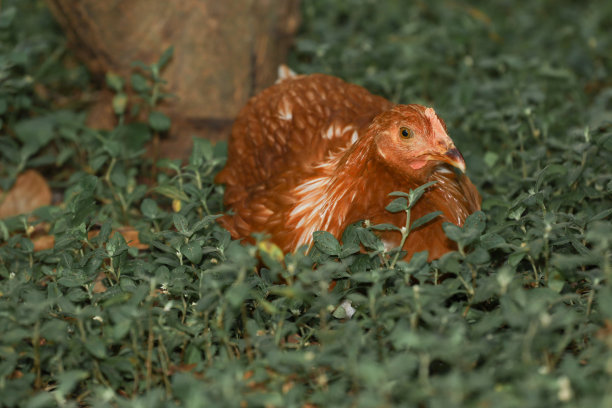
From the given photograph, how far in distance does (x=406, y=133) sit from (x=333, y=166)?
50 centimetres

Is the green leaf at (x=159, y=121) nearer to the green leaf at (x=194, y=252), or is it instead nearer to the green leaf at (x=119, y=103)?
the green leaf at (x=119, y=103)

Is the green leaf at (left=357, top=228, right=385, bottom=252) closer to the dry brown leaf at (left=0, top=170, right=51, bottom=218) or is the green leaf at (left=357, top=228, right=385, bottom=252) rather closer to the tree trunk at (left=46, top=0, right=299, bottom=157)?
the tree trunk at (left=46, top=0, right=299, bottom=157)

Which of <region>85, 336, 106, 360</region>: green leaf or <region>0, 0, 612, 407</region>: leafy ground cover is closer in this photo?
<region>0, 0, 612, 407</region>: leafy ground cover

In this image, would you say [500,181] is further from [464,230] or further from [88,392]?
[88,392]

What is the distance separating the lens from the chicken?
2775mm

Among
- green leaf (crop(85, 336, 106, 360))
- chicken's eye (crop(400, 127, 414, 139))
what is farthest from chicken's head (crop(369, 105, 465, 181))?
green leaf (crop(85, 336, 106, 360))

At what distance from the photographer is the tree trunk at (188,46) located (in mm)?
3986

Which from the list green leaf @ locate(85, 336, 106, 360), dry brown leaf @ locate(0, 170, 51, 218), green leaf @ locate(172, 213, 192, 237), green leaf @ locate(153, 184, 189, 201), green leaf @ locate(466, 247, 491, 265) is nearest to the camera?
green leaf @ locate(85, 336, 106, 360)

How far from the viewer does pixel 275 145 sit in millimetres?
3418

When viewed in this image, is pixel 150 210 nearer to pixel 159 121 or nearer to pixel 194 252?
pixel 194 252

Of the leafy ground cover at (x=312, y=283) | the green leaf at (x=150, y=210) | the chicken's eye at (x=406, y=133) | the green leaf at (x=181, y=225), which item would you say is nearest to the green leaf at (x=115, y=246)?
the leafy ground cover at (x=312, y=283)

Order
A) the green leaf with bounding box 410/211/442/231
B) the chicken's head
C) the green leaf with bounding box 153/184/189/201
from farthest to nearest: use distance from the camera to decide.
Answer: the green leaf with bounding box 153/184/189/201 < the chicken's head < the green leaf with bounding box 410/211/442/231

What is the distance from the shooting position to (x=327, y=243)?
2.66 meters

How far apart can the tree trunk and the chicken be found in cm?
53
